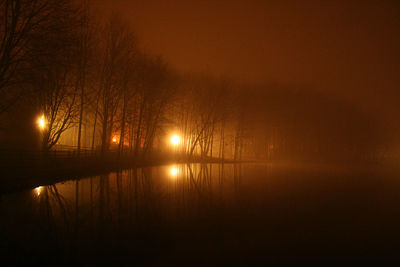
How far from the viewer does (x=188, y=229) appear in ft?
22.3

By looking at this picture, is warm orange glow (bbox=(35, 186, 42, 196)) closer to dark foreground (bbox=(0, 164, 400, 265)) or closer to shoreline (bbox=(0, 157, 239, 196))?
dark foreground (bbox=(0, 164, 400, 265))

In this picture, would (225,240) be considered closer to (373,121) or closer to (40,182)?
(40,182)

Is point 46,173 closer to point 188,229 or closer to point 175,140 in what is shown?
point 188,229

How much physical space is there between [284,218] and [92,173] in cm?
1498

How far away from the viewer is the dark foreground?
5281mm

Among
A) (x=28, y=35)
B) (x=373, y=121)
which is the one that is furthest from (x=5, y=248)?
(x=373, y=121)

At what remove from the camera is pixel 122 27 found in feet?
81.3

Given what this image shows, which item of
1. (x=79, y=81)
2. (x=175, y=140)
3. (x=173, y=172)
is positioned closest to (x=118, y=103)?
(x=79, y=81)

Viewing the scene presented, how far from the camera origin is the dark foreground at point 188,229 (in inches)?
208

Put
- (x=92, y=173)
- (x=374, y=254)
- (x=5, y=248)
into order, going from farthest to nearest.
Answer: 1. (x=92, y=173)
2. (x=374, y=254)
3. (x=5, y=248)

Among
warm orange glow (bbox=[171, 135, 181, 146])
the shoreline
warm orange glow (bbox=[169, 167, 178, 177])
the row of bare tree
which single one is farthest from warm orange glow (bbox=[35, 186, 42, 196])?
warm orange glow (bbox=[171, 135, 181, 146])

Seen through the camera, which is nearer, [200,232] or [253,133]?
[200,232]

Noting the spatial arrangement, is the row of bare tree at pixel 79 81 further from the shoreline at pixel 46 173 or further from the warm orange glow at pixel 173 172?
the warm orange glow at pixel 173 172

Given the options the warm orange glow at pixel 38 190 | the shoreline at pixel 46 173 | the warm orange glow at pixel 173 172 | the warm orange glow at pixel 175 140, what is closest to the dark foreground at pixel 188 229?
the warm orange glow at pixel 38 190
